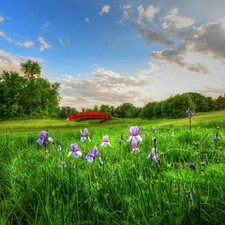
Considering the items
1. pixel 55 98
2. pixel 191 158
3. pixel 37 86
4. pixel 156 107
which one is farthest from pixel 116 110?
pixel 191 158

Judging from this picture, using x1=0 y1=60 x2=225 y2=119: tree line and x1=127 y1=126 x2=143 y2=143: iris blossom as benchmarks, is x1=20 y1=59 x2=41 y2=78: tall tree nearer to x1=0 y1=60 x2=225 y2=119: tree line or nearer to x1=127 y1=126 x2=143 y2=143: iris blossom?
x1=0 y1=60 x2=225 y2=119: tree line

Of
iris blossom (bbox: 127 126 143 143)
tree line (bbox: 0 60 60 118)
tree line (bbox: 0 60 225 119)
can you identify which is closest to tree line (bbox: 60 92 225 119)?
tree line (bbox: 0 60 225 119)

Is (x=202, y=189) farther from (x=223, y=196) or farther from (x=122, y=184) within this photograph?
(x=122, y=184)

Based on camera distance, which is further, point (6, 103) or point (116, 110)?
point (116, 110)

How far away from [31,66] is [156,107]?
45.5 metres

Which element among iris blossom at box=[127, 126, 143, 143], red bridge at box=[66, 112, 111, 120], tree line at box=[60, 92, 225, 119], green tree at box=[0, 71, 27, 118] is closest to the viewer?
iris blossom at box=[127, 126, 143, 143]

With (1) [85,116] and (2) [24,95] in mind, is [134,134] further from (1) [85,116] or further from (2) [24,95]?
(2) [24,95]

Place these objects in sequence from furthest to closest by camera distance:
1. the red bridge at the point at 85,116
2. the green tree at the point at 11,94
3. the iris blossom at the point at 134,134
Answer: the green tree at the point at 11,94, the red bridge at the point at 85,116, the iris blossom at the point at 134,134

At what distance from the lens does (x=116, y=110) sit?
4727 inches

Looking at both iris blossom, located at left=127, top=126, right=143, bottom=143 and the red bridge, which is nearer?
iris blossom, located at left=127, top=126, right=143, bottom=143

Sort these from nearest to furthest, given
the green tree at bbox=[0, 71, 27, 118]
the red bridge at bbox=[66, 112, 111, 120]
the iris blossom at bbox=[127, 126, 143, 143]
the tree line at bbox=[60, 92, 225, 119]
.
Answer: the iris blossom at bbox=[127, 126, 143, 143]
the red bridge at bbox=[66, 112, 111, 120]
the green tree at bbox=[0, 71, 27, 118]
the tree line at bbox=[60, 92, 225, 119]

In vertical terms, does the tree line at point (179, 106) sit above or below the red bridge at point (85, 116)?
above

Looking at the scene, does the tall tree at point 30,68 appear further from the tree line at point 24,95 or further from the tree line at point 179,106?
the tree line at point 179,106

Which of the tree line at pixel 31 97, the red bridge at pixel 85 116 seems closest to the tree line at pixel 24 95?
the tree line at pixel 31 97
